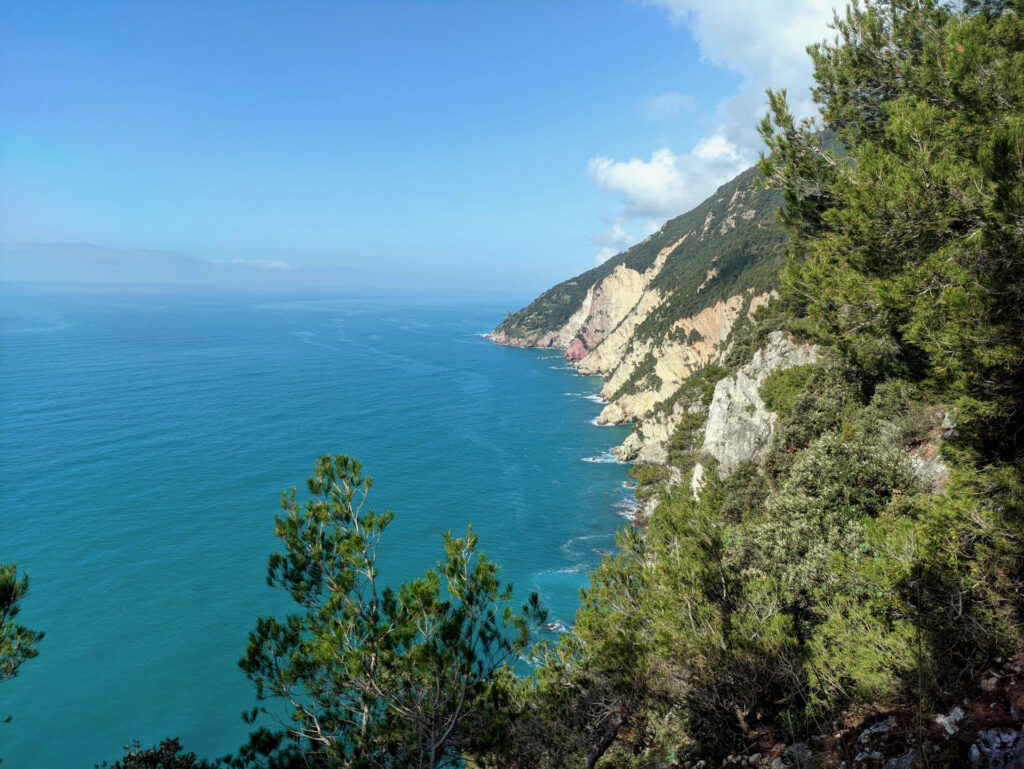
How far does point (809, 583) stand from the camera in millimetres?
10898

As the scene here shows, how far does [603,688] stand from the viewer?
9875 millimetres

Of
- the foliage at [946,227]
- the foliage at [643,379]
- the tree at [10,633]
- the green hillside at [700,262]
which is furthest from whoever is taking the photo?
the foliage at [643,379]

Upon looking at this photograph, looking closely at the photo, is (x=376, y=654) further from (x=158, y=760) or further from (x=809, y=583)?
(x=809, y=583)

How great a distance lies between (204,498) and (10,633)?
43290mm

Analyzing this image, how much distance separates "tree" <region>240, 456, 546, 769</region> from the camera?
25.0ft

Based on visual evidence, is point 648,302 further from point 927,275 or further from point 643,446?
point 927,275

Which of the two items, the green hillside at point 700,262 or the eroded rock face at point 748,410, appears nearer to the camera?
the eroded rock face at point 748,410

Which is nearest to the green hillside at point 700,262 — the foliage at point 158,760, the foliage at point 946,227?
the foliage at point 946,227

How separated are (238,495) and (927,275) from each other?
5130cm

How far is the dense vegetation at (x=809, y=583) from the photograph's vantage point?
7055 mm

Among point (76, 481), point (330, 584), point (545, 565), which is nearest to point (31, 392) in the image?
point (76, 481)

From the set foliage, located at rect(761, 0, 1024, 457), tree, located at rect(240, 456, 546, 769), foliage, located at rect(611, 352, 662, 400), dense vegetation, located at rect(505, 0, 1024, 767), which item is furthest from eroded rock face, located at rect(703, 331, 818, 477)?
foliage, located at rect(611, 352, 662, 400)

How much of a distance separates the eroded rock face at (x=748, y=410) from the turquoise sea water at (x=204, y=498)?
42.2ft

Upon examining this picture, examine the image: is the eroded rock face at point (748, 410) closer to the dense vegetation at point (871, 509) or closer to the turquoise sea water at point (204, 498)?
Answer: the turquoise sea water at point (204, 498)
